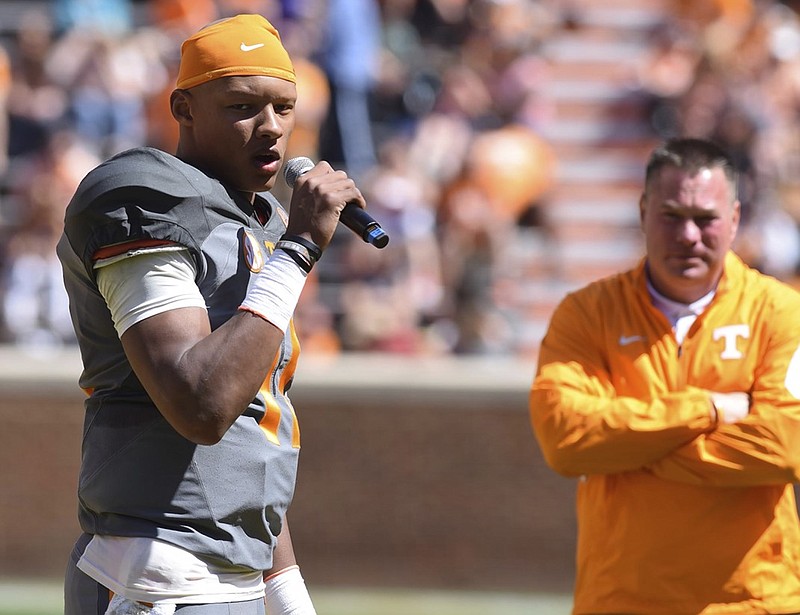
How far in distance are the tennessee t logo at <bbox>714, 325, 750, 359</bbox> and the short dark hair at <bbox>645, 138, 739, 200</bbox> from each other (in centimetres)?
42

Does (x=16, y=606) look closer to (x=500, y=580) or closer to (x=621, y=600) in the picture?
(x=500, y=580)

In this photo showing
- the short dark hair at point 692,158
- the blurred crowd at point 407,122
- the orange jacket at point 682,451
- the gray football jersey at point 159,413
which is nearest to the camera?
the gray football jersey at point 159,413

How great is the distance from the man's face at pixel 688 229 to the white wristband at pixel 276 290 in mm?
1580

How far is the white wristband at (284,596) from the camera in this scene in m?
2.95

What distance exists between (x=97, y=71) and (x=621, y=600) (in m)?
8.00

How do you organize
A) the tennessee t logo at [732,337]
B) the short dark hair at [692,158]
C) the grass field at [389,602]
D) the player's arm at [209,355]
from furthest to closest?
1. the grass field at [389,602]
2. the short dark hair at [692,158]
3. the tennessee t logo at [732,337]
4. the player's arm at [209,355]

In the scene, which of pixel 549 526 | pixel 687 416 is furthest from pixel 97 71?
pixel 687 416

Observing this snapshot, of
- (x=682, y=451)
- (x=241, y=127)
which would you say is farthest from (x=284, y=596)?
(x=682, y=451)

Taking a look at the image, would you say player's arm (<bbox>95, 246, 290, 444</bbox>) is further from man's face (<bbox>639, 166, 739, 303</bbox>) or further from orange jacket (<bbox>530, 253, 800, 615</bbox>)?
man's face (<bbox>639, 166, 739, 303</bbox>)

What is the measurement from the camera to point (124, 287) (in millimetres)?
2492

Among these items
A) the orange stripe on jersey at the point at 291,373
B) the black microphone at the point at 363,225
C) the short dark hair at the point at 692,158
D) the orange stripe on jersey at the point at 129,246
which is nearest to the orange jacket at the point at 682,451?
the short dark hair at the point at 692,158

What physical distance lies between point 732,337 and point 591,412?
1.52 ft

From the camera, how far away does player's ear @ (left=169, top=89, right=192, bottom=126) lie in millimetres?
2750

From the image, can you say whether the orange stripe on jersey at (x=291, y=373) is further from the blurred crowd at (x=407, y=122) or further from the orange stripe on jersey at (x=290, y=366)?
the blurred crowd at (x=407, y=122)
